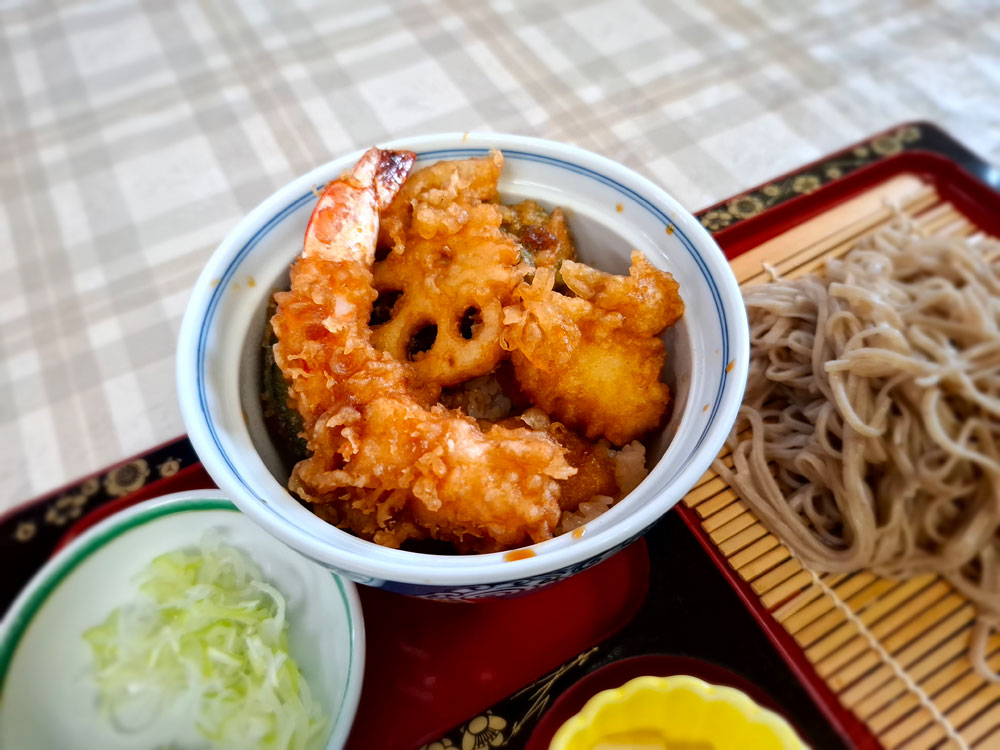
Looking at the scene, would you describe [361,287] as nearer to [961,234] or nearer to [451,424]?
[451,424]

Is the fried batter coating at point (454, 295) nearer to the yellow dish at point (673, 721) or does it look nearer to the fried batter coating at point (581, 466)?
the fried batter coating at point (581, 466)

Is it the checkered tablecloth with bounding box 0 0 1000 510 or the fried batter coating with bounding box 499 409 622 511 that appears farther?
the checkered tablecloth with bounding box 0 0 1000 510

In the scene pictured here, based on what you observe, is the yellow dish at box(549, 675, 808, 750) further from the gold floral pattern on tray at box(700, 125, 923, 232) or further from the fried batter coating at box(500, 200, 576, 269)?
the gold floral pattern on tray at box(700, 125, 923, 232)

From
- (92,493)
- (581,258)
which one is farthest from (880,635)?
(92,493)

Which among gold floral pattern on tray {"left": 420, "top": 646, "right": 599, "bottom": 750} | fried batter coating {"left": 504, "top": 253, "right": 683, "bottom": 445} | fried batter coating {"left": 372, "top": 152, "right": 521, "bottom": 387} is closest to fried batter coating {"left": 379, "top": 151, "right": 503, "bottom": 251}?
fried batter coating {"left": 372, "top": 152, "right": 521, "bottom": 387}

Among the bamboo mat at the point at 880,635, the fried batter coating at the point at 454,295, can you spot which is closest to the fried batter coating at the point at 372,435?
the fried batter coating at the point at 454,295
